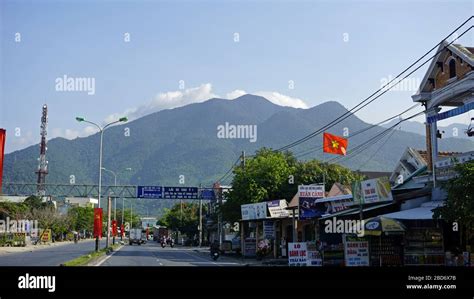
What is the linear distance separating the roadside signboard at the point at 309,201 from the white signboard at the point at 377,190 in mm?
7474

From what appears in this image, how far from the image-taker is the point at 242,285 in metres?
3.07

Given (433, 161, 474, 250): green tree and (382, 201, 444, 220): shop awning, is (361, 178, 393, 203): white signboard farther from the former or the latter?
(433, 161, 474, 250): green tree

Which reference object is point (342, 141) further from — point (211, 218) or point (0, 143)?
point (211, 218)

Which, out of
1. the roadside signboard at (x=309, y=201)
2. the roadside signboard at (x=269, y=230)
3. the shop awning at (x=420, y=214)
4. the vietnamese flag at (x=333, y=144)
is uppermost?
the vietnamese flag at (x=333, y=144)

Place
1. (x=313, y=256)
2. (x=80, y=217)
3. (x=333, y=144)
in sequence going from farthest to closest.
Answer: (x=80, y=217) → (x=333, y=144) → (x=313, y=256)

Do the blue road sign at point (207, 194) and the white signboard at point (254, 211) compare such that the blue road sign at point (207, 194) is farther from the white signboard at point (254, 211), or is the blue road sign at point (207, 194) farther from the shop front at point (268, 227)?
the white signboard at point (254, 211)

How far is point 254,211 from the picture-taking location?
35875mm

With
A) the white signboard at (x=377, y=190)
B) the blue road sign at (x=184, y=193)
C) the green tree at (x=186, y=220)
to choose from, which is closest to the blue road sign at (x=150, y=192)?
the blue road sign at (x=184, y=193)

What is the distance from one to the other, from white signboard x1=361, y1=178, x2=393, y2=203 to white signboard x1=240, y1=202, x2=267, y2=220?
14835 millimetres

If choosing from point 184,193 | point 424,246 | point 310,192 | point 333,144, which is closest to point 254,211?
point 310,192

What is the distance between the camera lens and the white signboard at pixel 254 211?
113ft

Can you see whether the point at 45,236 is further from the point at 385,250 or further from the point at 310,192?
the point at 385,250

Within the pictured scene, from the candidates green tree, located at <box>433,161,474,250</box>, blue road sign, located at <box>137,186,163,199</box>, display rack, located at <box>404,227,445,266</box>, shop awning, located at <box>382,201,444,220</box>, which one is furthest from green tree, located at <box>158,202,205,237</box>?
green tree, located at <box>433,161,474,250</box>

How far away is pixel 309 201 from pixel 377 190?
8.24 metres
